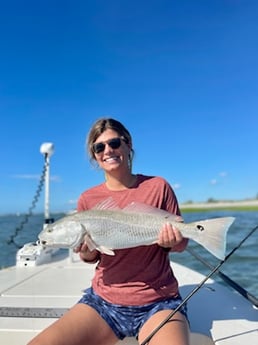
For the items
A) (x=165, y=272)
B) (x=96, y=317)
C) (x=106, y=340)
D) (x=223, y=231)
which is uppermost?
(x=223, y=231)

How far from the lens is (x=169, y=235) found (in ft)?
7.02

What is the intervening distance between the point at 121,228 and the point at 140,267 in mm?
299

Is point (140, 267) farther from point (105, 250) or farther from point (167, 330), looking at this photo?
point (167, 330)

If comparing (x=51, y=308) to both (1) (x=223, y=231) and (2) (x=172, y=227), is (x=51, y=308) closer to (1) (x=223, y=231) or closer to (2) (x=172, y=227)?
(2) (x=172, y=227)

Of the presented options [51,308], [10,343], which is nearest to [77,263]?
[51,308]

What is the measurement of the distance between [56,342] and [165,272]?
0.78 metres

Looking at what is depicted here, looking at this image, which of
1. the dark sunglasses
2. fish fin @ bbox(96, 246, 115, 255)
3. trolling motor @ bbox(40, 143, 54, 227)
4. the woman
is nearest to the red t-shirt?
the woman

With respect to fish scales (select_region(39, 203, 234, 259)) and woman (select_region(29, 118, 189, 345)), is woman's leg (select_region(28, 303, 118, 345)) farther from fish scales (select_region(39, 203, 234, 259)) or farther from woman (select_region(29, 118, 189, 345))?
fish scales (select_region(39, 203, 234, 259))

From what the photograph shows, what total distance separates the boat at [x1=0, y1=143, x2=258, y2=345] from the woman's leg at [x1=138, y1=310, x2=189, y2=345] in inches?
5.6

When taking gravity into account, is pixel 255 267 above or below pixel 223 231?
below

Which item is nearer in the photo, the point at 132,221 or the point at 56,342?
the point at 56,342

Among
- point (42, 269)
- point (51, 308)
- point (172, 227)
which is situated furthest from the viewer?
point (42, 269)

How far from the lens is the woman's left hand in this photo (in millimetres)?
2143

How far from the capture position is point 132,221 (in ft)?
7.38
